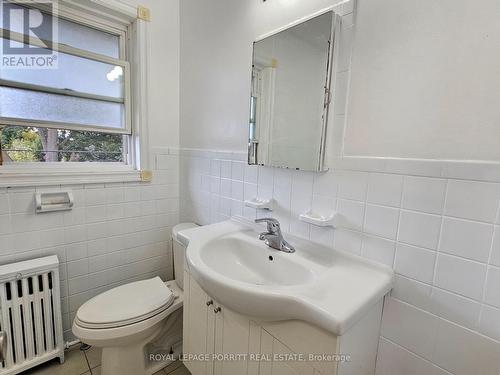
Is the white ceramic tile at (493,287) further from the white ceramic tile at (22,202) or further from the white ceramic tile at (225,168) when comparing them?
the white ceramic tile at (22,202)

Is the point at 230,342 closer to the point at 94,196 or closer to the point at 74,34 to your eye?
the point at 94,196

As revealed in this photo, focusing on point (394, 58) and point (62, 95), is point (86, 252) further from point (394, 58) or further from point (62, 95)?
point (394, 58)

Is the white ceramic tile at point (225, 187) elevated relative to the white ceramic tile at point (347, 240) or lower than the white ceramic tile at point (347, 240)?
elevated

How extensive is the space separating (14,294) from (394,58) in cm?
192

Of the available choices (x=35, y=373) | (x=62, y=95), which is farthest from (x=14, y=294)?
(x=62, y=95)

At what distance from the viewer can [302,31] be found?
3.37 ft

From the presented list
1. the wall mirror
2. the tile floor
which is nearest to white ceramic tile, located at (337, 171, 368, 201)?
the wall mirror

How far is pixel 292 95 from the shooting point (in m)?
1.10

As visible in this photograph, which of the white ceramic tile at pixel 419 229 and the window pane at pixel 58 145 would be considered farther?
the window pane at pixel 58 145

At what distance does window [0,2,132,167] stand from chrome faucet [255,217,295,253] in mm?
1182

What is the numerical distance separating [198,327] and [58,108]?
141cm

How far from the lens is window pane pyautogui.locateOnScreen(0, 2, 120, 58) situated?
50.6 inches

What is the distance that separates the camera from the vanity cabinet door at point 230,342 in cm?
90

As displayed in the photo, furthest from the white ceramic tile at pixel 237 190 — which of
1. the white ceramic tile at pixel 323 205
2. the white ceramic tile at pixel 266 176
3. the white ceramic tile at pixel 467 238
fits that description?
the white ceramic tile at pixel 467 238
